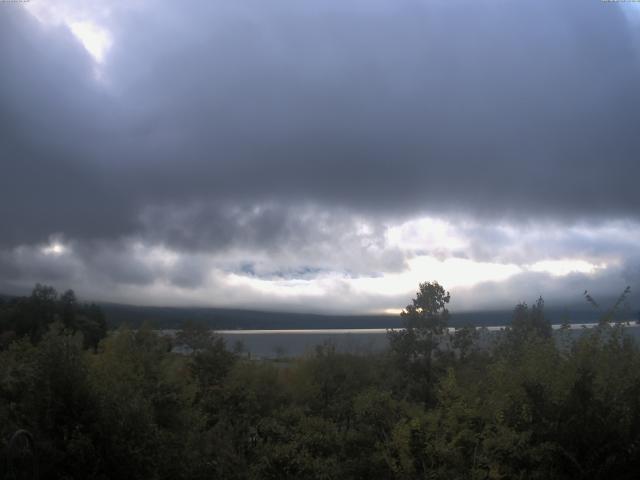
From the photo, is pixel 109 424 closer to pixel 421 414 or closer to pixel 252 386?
pixel 421 414

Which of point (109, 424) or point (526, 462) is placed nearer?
point (109, 424)

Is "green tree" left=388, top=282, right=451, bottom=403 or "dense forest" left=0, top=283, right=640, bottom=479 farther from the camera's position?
"green tree" left=388, top=282, right=451, bottom=403

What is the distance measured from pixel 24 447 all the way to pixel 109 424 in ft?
6.47

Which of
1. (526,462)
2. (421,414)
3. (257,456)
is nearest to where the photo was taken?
(526,462)

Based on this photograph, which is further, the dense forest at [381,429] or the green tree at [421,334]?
the green tree at [421,334]

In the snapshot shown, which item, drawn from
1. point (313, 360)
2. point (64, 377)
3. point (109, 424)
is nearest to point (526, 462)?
point (109, 424)

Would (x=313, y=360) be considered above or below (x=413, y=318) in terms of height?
below

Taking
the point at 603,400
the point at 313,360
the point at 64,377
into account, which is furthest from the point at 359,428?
the point at 313,360

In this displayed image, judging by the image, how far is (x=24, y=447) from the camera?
11312mm

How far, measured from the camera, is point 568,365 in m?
15.9

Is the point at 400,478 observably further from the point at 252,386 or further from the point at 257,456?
the point at 252,386

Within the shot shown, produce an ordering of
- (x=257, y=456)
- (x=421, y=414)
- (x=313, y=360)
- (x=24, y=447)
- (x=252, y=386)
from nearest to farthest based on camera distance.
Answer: (x=24, y=447)
(x=421, y=414)
(x=257, y=456)
(x=252, y=386)
(x=313, y=360)

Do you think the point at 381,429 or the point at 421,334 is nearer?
the point at 381,429

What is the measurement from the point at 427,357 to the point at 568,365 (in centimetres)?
2578
